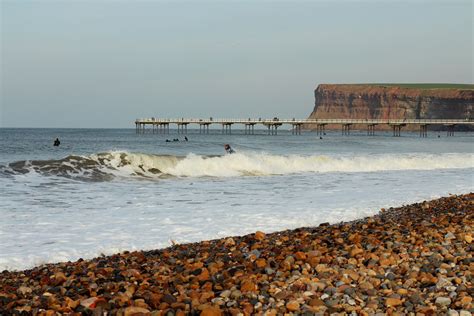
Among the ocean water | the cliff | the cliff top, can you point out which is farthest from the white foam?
the cliff top

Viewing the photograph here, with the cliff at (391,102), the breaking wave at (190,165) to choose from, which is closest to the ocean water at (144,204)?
the breaking wave at (190,165)

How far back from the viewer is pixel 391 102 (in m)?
178

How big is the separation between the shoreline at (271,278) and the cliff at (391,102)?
165m

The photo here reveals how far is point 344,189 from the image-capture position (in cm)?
1570

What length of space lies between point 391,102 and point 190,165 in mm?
160930

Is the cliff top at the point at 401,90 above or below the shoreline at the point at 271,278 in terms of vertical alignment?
above

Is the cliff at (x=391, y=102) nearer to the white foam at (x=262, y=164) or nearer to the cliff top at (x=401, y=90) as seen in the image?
the cliff top at (x=401, y=90)

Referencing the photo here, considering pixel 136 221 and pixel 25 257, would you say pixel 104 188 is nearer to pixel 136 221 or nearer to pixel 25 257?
pixel 136 221

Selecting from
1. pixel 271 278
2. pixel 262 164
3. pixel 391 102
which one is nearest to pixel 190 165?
pixel 262 164

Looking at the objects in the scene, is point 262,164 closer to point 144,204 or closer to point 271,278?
point 144,204

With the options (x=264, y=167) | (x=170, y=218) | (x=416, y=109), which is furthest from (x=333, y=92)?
(x=170, y=218)

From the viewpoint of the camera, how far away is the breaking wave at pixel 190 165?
21.1 metres

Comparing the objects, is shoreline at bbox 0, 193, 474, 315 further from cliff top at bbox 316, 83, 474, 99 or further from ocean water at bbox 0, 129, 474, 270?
cliff top at bbox 316, 83, 474, 99

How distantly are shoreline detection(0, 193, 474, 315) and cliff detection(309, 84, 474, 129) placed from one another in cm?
16485
